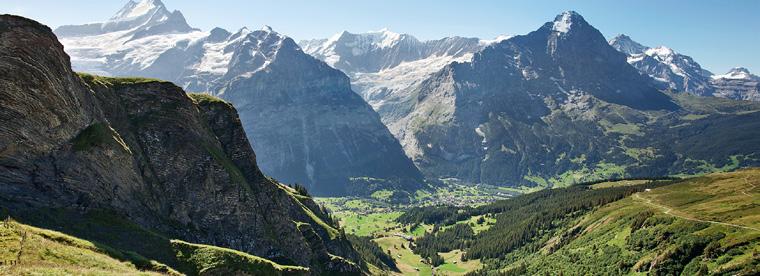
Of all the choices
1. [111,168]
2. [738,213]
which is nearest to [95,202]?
[111,168]

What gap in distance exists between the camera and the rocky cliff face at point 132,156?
71.1 metres

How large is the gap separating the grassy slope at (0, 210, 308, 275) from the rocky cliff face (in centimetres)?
342

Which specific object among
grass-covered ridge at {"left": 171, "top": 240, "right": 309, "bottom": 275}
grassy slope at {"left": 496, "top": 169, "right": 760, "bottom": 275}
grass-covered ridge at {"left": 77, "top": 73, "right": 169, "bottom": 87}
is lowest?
grassy slope at {"left": 496, "top": 169, "right": 760, "bottom": 275}

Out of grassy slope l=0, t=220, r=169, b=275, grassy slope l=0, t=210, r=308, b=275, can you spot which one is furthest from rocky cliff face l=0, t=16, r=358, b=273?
grassy slope l=0, t=220, r=169, b=275

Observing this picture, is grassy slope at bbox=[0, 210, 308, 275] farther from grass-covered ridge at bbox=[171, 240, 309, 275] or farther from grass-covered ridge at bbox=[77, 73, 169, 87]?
grass-covered ridge at bbox=[77, 73, 169, 87]

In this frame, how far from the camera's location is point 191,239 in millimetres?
93312

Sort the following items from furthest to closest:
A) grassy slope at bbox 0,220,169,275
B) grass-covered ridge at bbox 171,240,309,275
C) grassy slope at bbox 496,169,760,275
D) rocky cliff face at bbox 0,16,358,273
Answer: grassy slope at bbox 496,169,760,275
grass-covered ridge at bbox 171,240,309,275
rocky cliff face at bbox 0,16,358,273
grassy slope at bbox 0,220,169,275

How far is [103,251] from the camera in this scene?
Answer: 65.8 metres

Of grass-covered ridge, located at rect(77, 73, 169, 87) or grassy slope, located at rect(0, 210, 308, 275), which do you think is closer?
grassy slope, located at rect(0, 210, 308, 275)

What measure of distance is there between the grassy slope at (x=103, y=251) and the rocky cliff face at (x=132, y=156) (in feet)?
11.2

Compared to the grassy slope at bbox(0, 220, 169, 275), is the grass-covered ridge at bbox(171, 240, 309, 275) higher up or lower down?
lower down

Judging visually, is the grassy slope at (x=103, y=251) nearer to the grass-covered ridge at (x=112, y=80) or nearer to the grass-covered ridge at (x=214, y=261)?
the grass-covered ridge at (x=214, y=261)

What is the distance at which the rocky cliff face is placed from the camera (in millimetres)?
71125

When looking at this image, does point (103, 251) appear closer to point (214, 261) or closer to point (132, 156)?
point (214, 261)
